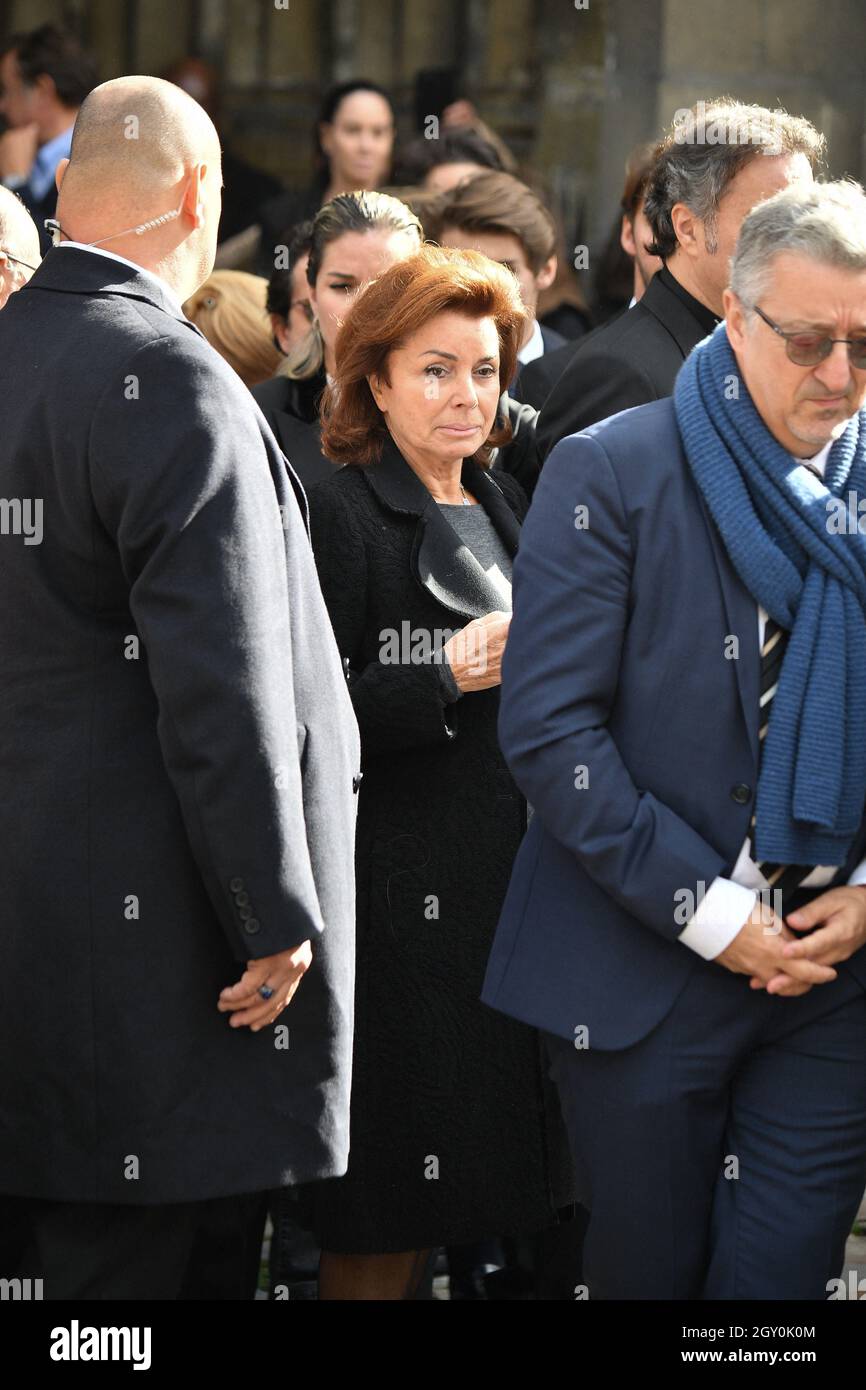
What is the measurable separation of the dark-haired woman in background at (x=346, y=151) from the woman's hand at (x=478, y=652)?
3736mm

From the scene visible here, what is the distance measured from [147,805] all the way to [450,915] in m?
1.00

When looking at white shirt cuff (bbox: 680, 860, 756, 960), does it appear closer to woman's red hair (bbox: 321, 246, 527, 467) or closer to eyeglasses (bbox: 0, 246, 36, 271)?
woman's red hair (bbox: 321, 246, 527, 467)

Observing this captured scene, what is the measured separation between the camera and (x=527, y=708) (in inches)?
124

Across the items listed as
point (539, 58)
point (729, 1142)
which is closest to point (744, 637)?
point (729, 1142)

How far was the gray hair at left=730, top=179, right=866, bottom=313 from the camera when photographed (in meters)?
3.06

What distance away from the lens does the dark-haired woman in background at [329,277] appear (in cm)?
489

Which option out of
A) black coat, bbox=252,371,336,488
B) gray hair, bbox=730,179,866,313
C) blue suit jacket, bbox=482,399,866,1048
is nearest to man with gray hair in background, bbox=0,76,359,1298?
blue suit jacket, bbox=482,399,866,1048

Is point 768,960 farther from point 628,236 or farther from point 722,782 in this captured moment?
point 628,236

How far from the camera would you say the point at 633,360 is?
4.05 m

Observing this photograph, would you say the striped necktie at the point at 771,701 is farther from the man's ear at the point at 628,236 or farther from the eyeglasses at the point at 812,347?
the man's ear at the point at 628,236

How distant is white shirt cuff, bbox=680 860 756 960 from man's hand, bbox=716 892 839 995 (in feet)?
0.04

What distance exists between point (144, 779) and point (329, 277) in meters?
2.20

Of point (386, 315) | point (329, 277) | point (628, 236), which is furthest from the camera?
point (628, 236)

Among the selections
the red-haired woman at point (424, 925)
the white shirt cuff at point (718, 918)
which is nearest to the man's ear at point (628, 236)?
the red-haired woman at point (424, 925)
